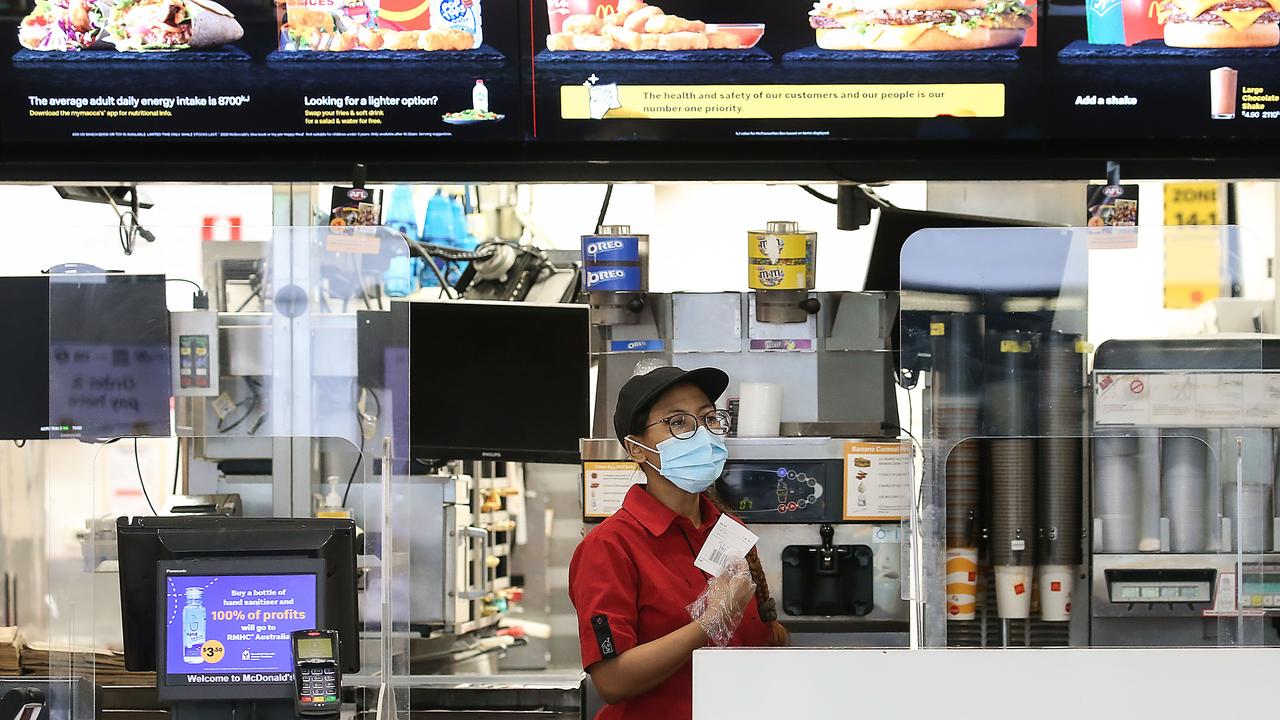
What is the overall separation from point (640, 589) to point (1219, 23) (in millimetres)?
2254

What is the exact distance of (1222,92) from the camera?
4051mm

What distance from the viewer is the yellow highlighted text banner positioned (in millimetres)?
4043

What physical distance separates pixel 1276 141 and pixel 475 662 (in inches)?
116

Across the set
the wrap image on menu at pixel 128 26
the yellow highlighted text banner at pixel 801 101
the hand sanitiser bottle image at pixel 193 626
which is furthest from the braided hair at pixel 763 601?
the wrap image on menu at pixel 128 26

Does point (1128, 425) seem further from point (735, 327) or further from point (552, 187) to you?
point (552, 187)

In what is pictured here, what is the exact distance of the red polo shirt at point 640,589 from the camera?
2.98m

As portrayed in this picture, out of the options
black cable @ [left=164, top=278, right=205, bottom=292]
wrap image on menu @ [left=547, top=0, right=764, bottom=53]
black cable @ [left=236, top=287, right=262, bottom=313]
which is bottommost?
black cable @ [left=236, top=287, right=262, bottom=313]

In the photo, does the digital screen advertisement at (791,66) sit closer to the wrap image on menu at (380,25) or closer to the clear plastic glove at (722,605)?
the wrap image on menu at (380,25)

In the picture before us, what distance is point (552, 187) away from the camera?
6074 millimetres

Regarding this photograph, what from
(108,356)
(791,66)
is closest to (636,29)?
(791,66)

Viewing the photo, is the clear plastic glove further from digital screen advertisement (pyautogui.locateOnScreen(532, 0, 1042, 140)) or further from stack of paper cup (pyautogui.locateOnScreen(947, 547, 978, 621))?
digital screen advertisement (pyautogui.locateOnScreen(532, 0, 1042, 140))

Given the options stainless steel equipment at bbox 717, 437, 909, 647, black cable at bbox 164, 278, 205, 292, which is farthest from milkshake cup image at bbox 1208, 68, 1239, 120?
black cable at bbox 164, 278, 205, 292

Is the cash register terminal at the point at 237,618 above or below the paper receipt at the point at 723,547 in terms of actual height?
below

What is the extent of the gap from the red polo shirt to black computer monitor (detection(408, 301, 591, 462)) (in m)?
1.27
